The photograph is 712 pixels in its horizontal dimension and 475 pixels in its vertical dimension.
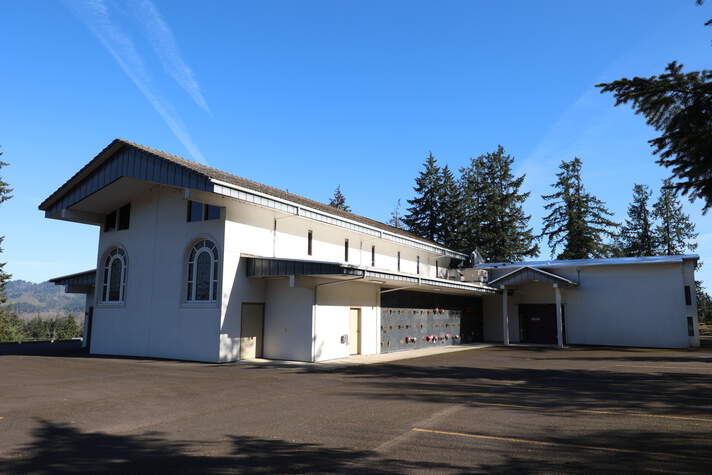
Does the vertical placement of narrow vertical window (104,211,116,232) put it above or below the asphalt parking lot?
above

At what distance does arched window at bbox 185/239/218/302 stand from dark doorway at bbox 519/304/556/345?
64.3ft

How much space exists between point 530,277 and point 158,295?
59.4 ft

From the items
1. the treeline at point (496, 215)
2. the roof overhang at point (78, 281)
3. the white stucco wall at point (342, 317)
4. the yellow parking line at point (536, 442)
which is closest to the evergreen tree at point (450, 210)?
the treeline at point (496, 215)

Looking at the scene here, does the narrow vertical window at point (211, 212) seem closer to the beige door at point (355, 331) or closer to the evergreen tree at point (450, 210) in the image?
the beige door at point (355, 331)

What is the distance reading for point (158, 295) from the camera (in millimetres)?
18391

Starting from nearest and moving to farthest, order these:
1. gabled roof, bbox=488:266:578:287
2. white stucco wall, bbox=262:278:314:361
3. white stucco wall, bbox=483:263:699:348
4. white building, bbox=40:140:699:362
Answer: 1. white building, bbox=40:140:699:362
2. white stucco wall, bbox=262:278:314:361
3. white stucco wall, bbox=483:263:699:348
4. gabled roof, bbox=488:266:578:287

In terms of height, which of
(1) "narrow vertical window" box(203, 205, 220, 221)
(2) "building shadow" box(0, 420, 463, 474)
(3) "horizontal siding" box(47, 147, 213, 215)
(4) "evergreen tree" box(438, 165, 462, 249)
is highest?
(4) "evergreen tree" box(438, 165, 462, 249)

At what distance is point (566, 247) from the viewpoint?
45.3 m

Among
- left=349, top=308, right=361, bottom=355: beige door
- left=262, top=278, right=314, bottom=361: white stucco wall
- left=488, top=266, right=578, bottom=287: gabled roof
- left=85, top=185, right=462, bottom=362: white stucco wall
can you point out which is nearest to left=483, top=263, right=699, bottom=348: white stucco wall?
left=488, top=266, right=578, bottom=287: gabled roof

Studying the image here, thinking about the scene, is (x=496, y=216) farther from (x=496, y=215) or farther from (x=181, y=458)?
(x=181, y=458)

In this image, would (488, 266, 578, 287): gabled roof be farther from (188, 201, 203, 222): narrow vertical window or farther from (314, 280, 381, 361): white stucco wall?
Answer: (188, 201, 203, 222): narrow vertical window

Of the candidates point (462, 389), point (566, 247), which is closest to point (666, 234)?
point (566, 247)

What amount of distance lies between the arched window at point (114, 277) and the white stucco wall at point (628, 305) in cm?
2227

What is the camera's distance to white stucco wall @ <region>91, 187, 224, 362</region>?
676 inches
